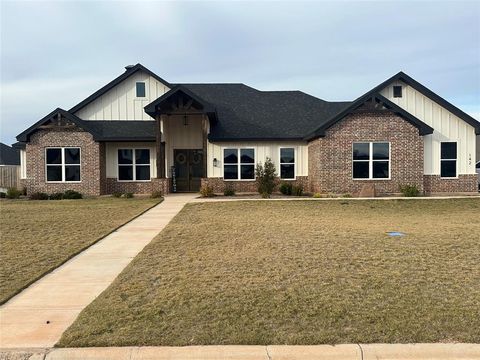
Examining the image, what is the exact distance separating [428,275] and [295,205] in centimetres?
1110

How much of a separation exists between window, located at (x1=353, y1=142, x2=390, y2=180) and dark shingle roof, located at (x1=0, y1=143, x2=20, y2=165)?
3581 centimetres

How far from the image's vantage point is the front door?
2659 centimetres

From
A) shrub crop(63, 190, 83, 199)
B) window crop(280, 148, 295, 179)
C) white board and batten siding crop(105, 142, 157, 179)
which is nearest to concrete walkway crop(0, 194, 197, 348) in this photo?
shrub crop(63, 190, 83, 199)

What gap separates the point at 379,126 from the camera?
72.9 ft

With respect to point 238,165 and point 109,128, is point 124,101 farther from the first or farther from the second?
point 238,165

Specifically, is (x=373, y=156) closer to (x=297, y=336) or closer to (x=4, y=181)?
(x=297, y=336)

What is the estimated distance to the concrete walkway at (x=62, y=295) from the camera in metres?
4.97

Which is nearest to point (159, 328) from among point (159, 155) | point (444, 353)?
point (444, 353)

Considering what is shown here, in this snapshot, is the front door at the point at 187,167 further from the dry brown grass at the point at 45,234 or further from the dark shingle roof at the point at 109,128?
the dry brown grass at the point at 45,234

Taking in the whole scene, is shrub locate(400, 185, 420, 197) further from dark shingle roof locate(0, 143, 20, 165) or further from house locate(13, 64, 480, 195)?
dark shingle roof locate(0, 143, 20, 165)

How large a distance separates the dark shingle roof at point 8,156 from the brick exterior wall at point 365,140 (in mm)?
34768

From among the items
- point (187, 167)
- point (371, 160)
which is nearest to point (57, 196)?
point (187, 167)

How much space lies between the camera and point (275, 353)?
4.35m

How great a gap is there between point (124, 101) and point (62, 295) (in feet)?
70.3
